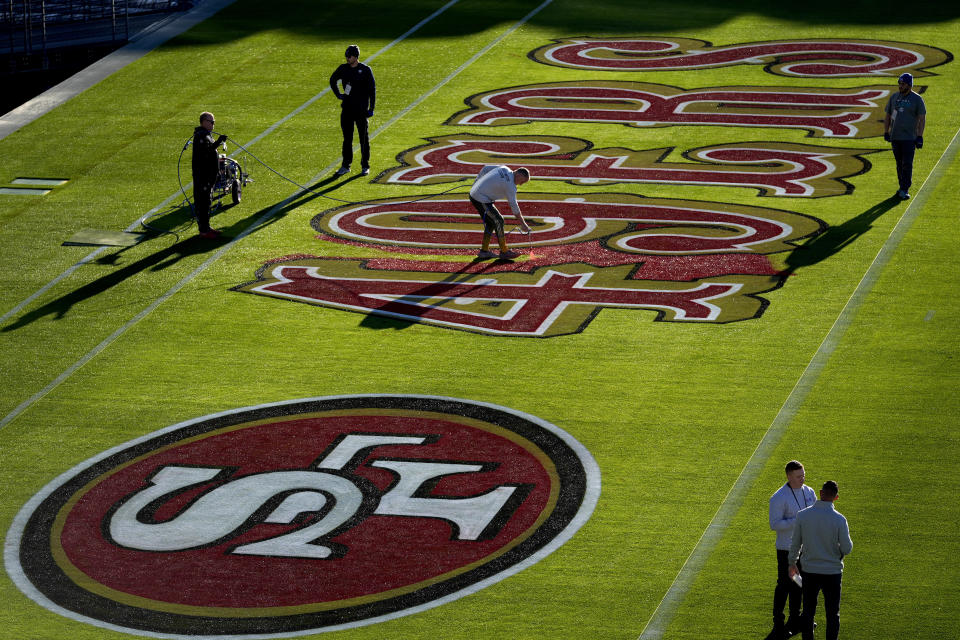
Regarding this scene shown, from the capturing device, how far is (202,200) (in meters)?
23.6

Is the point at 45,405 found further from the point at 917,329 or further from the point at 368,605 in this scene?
the point at 917,329

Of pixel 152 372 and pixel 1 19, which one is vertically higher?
pixel 1 19

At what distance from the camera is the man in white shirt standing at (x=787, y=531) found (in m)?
12.0

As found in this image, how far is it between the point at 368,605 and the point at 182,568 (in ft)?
6.84

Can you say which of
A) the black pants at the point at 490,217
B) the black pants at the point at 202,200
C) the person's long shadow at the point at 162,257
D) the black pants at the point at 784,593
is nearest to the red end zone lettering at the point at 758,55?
the person's long shadow at the point at 162,257

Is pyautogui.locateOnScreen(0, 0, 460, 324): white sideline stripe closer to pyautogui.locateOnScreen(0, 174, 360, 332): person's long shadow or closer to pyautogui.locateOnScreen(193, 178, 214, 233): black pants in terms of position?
pyautogui.locateOnScreen(0, 174, 360, 332): person's long shadow

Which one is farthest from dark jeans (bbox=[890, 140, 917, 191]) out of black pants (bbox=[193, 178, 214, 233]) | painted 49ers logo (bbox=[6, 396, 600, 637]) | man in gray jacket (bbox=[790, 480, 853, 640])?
man in gray jacket (bbox=[790, 480, 853, 640])

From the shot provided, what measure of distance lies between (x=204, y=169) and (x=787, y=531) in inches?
555

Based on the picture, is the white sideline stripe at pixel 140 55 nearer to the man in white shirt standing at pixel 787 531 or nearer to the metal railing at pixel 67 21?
the metal railing at pixel 67 21

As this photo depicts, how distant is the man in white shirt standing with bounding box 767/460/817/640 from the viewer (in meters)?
12.0

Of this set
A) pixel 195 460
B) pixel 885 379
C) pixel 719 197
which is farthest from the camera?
pixel 719 197

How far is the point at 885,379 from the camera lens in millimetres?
17719

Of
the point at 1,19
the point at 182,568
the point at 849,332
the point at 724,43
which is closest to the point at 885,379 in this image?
the point at 849,332

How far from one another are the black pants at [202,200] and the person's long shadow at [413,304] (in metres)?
4.40
